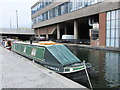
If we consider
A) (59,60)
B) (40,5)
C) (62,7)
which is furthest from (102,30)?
(40,5)

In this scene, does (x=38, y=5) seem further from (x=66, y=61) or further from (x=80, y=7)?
(x=66, y=61)

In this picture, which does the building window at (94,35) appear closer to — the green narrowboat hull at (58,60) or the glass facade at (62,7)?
the glass facade at (62,7)

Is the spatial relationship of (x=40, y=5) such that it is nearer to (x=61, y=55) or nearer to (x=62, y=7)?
(x=62, y=7)

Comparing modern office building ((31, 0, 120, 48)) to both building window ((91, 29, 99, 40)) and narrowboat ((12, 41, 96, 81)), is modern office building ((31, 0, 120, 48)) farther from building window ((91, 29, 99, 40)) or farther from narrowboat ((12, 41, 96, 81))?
narrowboat ((12, 41, 96, 81))

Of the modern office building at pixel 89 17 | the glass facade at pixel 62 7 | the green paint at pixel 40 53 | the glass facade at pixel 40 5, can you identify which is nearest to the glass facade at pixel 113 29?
the modern office building at pixel 89 17

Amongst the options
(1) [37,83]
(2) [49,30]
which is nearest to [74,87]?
(1) [37,83]

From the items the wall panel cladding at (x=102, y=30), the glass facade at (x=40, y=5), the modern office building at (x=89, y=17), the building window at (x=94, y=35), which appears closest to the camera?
the modern office building at (x=89, y=17)

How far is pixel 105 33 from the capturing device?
95.3 ft

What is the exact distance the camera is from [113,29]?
27.4m

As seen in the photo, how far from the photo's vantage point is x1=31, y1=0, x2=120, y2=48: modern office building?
27.4 meters

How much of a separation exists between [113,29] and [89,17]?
1086 centimetres

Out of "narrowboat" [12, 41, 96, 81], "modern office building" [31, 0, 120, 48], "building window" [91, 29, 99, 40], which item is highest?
"modern office building" [31, 0, 120, 48]

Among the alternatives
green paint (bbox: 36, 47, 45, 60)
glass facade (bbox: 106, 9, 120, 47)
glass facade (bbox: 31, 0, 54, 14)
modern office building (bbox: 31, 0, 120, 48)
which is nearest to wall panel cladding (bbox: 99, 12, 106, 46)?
modern office building (bbox: 31, 0, 120, 48)

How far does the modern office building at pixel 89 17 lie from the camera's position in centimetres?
2741
